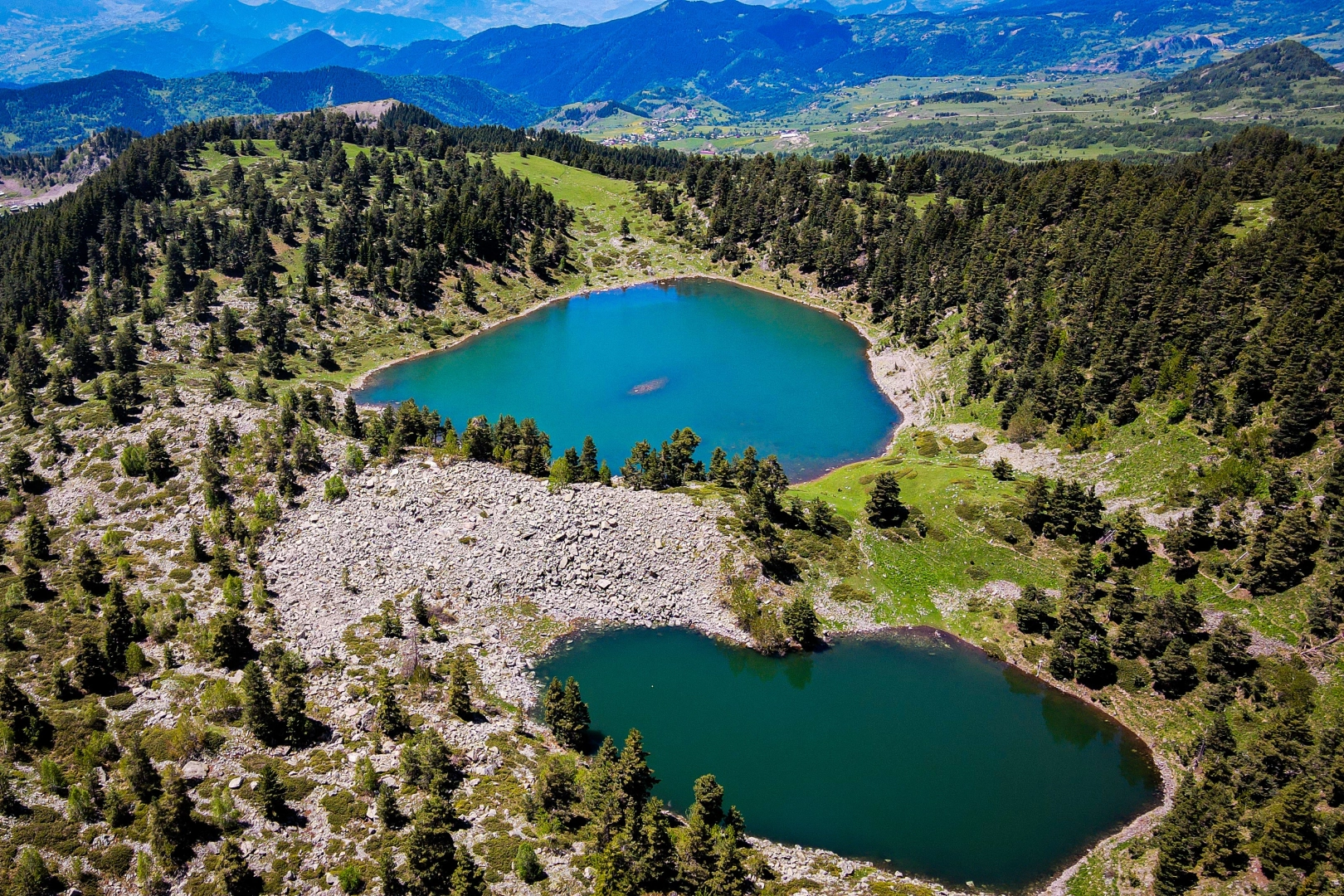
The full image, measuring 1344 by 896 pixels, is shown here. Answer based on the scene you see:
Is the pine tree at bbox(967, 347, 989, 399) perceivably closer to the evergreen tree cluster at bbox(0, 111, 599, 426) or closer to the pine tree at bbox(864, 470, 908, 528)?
the pine tree at bbox(864, 470, 908, 528)

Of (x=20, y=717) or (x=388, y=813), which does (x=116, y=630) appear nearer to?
(x=20, y=717)

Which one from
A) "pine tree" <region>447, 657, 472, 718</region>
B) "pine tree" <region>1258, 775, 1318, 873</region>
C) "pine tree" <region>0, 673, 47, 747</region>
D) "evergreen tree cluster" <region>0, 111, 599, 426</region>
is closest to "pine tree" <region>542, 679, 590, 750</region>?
"pine tree" <region>447, 657, 472, 718</region>

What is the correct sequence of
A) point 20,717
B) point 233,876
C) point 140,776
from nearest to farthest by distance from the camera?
point 233,876
point 140,776
point 20,717

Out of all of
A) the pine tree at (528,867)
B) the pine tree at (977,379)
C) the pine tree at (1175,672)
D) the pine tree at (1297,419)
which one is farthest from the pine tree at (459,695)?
the pine tree at (977,379)

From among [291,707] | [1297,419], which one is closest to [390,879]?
[291,707]

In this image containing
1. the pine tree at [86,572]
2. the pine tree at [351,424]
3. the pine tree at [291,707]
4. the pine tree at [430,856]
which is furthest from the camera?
the pine tree at [351,424]

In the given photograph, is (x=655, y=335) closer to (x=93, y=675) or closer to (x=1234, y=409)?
(x=1234, y=409)

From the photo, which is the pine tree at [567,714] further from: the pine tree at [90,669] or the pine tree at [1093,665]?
the pine tree at [1093,665]
